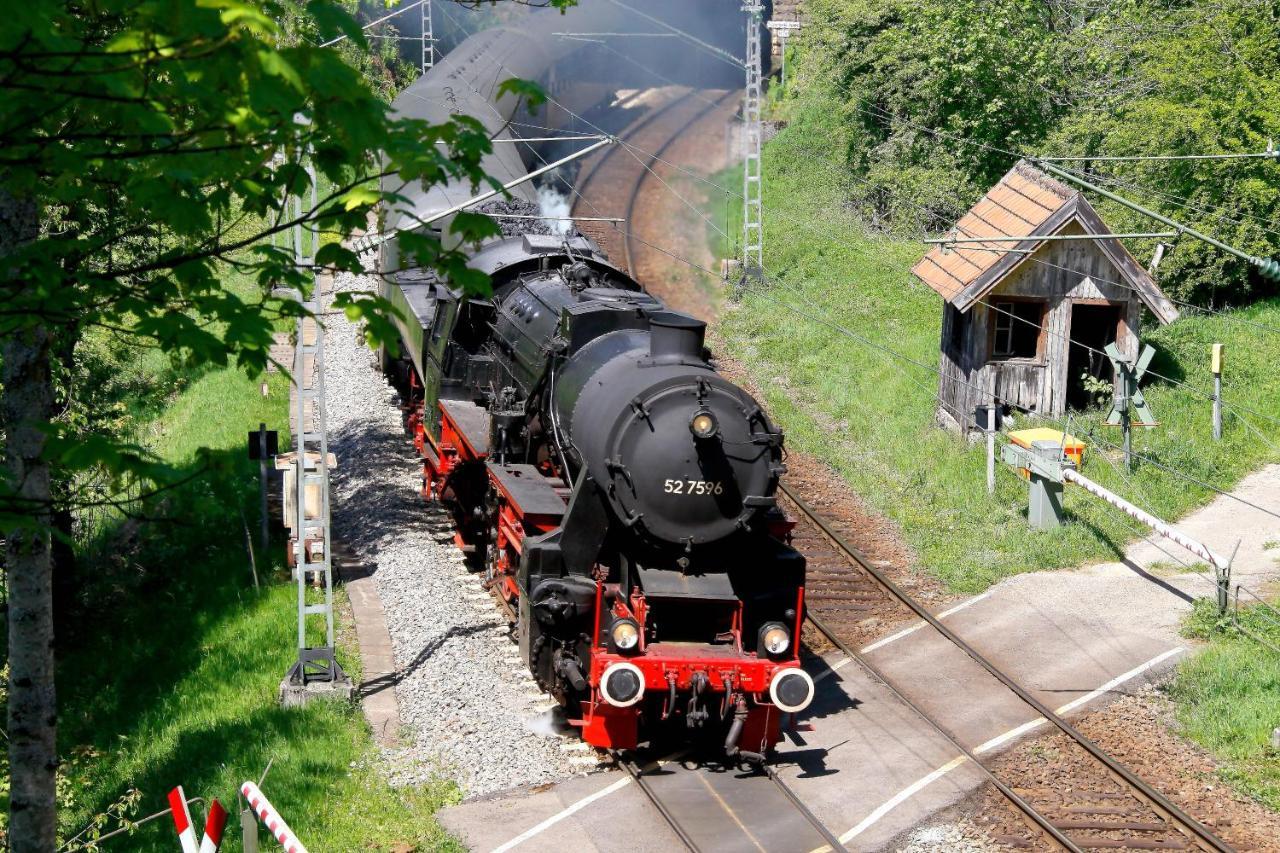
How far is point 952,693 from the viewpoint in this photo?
14125 millimetres

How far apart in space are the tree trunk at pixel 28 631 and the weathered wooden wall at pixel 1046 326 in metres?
17.5

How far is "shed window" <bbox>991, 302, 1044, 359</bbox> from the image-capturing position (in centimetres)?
2283

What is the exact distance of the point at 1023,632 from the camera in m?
15.8

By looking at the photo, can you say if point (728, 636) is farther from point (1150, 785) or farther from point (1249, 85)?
point (1249, 85)

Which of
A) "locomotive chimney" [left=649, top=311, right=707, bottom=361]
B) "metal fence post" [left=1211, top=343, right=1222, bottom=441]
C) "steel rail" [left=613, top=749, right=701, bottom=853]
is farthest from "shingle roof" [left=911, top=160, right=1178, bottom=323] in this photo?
"steel rail" [left=613, top=749, right=701, bottom=853]

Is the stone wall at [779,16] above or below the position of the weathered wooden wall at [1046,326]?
above

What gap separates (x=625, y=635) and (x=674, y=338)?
2787 millimetres

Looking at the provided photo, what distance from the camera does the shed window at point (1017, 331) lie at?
74.9 ft

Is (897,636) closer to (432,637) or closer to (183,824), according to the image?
(432,637)

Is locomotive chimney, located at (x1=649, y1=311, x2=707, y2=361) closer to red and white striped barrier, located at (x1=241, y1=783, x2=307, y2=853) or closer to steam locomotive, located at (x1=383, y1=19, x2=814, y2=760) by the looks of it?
steam locomotive, located at (x1=383, y1=19, x2=814, y2=760)

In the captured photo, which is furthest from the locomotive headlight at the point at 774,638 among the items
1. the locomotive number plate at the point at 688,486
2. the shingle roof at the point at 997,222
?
the shingle roof at the point at 997,222

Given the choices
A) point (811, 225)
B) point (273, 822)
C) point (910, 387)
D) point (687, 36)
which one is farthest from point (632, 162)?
point (273, 822)

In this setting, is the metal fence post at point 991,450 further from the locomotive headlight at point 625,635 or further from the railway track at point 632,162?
the railway track at point 632,162

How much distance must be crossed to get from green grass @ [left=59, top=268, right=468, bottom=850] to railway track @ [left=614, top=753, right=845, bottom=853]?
1.80 meters
